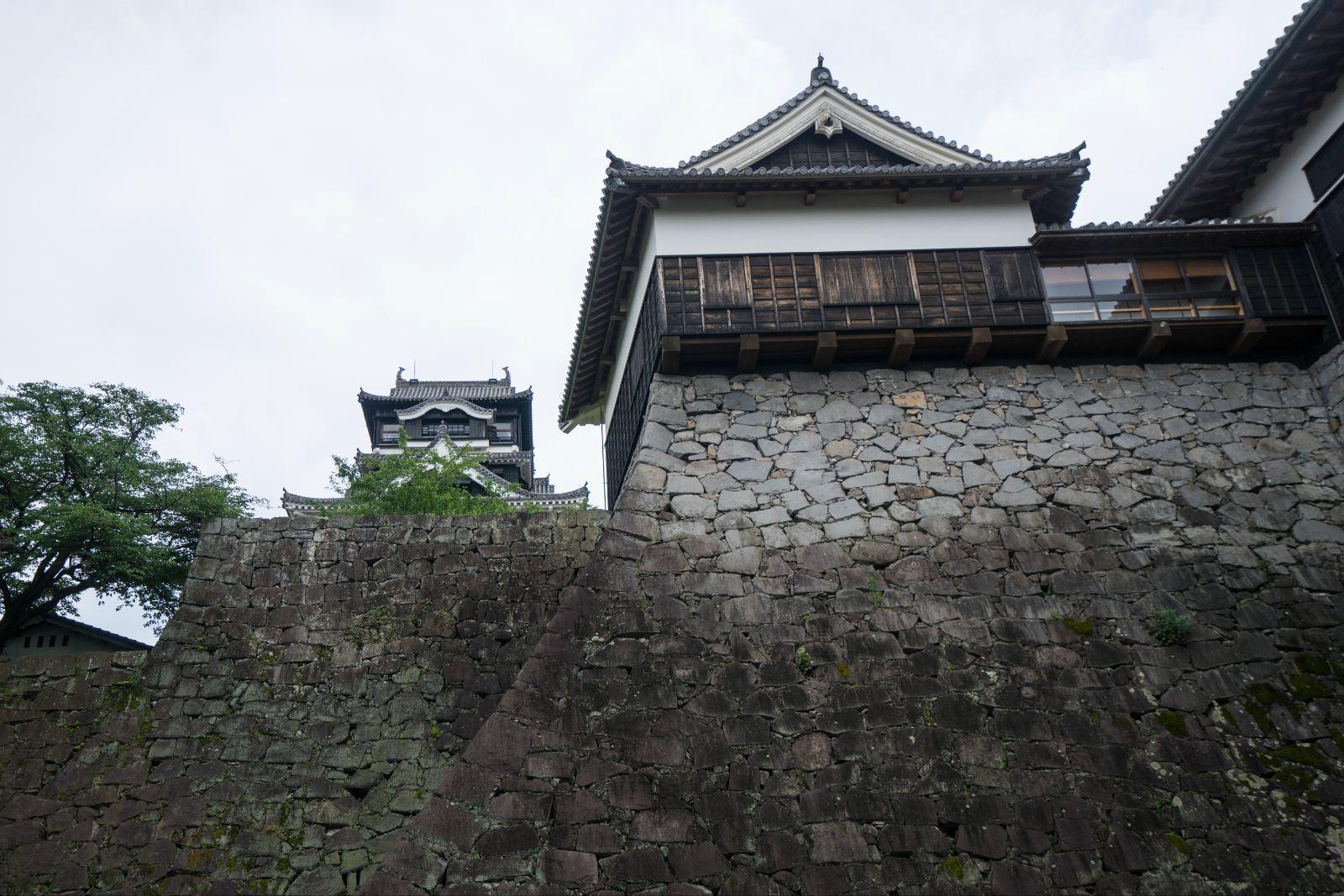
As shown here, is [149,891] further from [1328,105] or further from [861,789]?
[1328,105]

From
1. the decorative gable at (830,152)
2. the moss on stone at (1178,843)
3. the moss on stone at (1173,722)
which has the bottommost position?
the moss on stone at (1178,843)

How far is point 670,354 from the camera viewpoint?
1112 cm

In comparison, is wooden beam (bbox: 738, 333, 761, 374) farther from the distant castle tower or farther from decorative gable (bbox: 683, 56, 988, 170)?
the distant castle tower

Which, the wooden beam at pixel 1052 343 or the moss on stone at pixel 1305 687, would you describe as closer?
the moss on stone at pixel 1305 687

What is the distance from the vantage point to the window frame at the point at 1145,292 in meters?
11.9

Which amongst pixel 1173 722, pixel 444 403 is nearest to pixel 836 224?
pixel 1173 722

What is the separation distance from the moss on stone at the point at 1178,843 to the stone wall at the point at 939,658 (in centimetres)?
3

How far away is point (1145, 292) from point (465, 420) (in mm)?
27194

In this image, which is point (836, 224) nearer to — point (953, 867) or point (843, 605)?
point (843, 605)

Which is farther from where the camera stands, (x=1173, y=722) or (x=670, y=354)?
(x=670, y=354)

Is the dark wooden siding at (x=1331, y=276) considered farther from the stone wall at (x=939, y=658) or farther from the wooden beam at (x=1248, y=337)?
the wooden beam at (x=1248, y=337)

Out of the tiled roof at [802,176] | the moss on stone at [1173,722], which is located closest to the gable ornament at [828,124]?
the tiled roof at [802,176]

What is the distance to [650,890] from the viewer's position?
312 inches

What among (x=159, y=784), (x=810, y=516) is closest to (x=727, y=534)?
(x=810, y=516)
